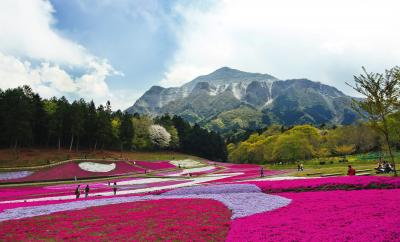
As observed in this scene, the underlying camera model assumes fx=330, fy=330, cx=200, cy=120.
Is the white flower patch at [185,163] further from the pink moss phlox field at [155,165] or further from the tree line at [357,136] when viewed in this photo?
the tree line at [357,136]

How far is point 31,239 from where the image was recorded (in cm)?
1838

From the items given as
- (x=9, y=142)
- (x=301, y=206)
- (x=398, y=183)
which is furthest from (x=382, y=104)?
(x=9, y=142)

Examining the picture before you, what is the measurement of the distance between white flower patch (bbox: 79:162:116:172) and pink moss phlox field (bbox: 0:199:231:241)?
56667 millimetres

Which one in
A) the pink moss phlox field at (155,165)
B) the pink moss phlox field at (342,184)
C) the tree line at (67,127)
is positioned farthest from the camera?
the pink moss phlox field at (155,165)

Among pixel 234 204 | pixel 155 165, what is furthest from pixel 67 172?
pixel 234 204

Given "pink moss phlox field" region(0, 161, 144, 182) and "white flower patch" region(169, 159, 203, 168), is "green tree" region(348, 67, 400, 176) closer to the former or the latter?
"pink moss phlox field" region(0, 161, 144, 182)

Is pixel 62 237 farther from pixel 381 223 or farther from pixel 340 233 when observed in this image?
pixel 381 223

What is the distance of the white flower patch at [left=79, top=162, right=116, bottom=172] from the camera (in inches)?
3236

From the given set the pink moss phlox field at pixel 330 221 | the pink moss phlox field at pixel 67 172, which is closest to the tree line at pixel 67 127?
the pink moss phlox field at pixel 67 172

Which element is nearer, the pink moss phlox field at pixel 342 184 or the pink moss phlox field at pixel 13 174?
the pink moss phlox field at pixel 342 184

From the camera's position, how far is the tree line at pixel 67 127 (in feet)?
293

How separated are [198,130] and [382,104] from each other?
138 meters

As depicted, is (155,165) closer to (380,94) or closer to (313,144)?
(313,144)

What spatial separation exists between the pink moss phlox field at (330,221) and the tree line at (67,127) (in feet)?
275
